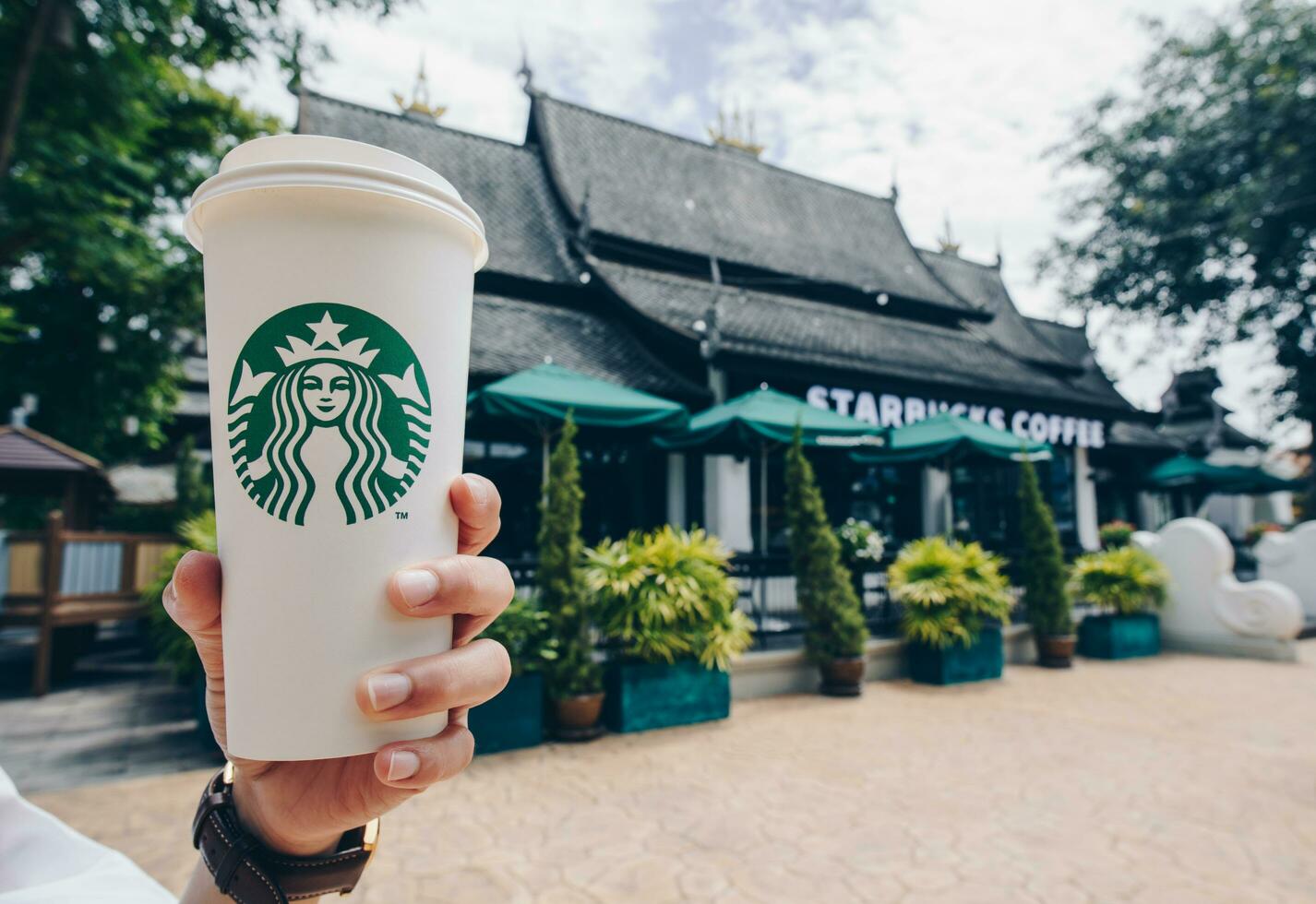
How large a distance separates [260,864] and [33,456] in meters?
8.38

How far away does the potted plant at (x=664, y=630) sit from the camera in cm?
561

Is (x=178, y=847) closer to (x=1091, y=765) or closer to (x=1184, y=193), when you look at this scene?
(x=1091, y=765)

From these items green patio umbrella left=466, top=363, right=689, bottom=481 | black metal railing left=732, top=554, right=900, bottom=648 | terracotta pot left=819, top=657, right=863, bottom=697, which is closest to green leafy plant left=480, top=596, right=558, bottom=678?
green patio umbrella left=466, top=363, right=689, bottom=481

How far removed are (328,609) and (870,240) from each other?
1697 cm

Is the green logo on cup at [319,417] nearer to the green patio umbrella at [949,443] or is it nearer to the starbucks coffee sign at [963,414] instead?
the green patio umbrella at [949,443]

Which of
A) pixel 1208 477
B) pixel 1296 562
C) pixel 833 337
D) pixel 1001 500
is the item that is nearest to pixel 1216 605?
pixel 1001 500

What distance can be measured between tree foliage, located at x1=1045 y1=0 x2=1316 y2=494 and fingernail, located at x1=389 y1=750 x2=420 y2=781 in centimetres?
2213

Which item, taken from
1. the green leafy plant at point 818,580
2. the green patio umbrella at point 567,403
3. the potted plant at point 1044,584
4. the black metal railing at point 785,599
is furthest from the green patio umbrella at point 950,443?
the green patio umbrella at point 567,403

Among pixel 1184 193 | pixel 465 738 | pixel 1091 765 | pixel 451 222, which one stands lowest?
pixel 1091 765

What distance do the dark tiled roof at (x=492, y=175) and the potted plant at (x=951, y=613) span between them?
23.3ft

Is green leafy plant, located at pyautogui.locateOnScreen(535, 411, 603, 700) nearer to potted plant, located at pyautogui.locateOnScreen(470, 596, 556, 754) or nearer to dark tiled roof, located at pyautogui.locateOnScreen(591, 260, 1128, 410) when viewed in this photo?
potted plant, located at pyautogui.locateOnScreen(470, 596, 556, 754)

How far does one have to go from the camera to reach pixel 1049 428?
1355cm

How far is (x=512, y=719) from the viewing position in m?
5.11

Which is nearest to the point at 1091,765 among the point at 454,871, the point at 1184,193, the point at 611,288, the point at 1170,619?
the point at 454,871
